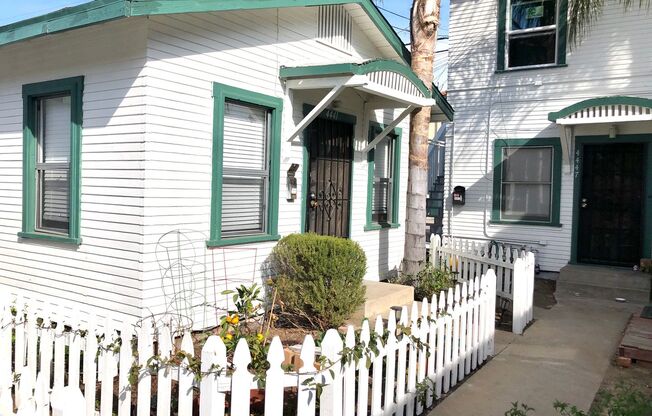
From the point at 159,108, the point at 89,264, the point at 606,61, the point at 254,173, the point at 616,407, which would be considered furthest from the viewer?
the point at 606,61

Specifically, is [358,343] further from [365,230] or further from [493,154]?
[493,154]

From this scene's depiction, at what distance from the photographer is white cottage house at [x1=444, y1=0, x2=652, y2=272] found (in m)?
9.89

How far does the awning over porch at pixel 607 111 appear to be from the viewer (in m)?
9.04

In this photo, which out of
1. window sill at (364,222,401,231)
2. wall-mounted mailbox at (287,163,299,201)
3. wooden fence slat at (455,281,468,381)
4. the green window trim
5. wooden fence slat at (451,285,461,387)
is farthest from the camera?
the green window trim

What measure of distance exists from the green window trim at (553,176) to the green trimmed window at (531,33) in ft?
5.06

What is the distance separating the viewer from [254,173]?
6.31 m

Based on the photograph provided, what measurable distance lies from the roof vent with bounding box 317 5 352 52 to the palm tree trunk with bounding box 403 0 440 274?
3.09 ft

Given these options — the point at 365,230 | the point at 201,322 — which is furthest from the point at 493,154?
the point at 201,322

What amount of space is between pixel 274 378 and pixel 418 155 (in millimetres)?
5404

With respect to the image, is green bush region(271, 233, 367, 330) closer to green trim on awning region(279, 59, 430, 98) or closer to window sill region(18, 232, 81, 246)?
green trim on awning region(279, 59, 430, 98)

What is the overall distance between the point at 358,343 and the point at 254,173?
3.32 m

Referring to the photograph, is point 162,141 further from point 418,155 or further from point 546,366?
point 546,366

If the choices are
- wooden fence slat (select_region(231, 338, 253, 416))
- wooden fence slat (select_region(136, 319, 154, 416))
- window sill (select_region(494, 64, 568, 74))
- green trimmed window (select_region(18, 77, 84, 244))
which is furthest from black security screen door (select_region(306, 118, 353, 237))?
window sill (select_region(494, 64, 568, 74))

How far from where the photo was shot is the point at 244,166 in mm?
6191
